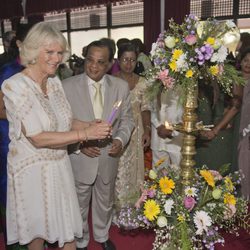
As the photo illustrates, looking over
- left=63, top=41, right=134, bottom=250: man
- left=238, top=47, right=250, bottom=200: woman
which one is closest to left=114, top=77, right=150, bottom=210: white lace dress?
left=63, top=41, right=134, bottom=250: man

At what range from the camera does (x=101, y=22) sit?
7.30 m

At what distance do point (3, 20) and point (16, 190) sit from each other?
885 cm

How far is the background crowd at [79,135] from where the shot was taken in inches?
69.6

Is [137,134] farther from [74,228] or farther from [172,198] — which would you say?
[172,198]

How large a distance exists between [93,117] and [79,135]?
51 cm

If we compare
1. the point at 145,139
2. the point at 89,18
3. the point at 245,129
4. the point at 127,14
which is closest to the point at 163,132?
the point at 145,139

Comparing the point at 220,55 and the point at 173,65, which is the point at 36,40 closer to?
the point at 173,65

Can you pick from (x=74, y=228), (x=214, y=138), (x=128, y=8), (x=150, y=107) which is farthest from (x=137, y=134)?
(x=128, y=8)

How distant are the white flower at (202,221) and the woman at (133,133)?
147 centimetres

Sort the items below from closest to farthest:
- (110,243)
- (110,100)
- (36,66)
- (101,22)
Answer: (36,66), (110,100), (110,243), (101,22)

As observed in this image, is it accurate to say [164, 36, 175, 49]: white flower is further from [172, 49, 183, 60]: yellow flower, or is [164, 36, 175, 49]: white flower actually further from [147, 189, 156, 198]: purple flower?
[147, 189, 156, 198]: purple flower

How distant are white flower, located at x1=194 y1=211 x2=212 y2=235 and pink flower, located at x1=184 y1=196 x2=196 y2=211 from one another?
4 cm

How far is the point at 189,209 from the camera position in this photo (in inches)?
60.9

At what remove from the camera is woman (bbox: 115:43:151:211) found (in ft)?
9.78
